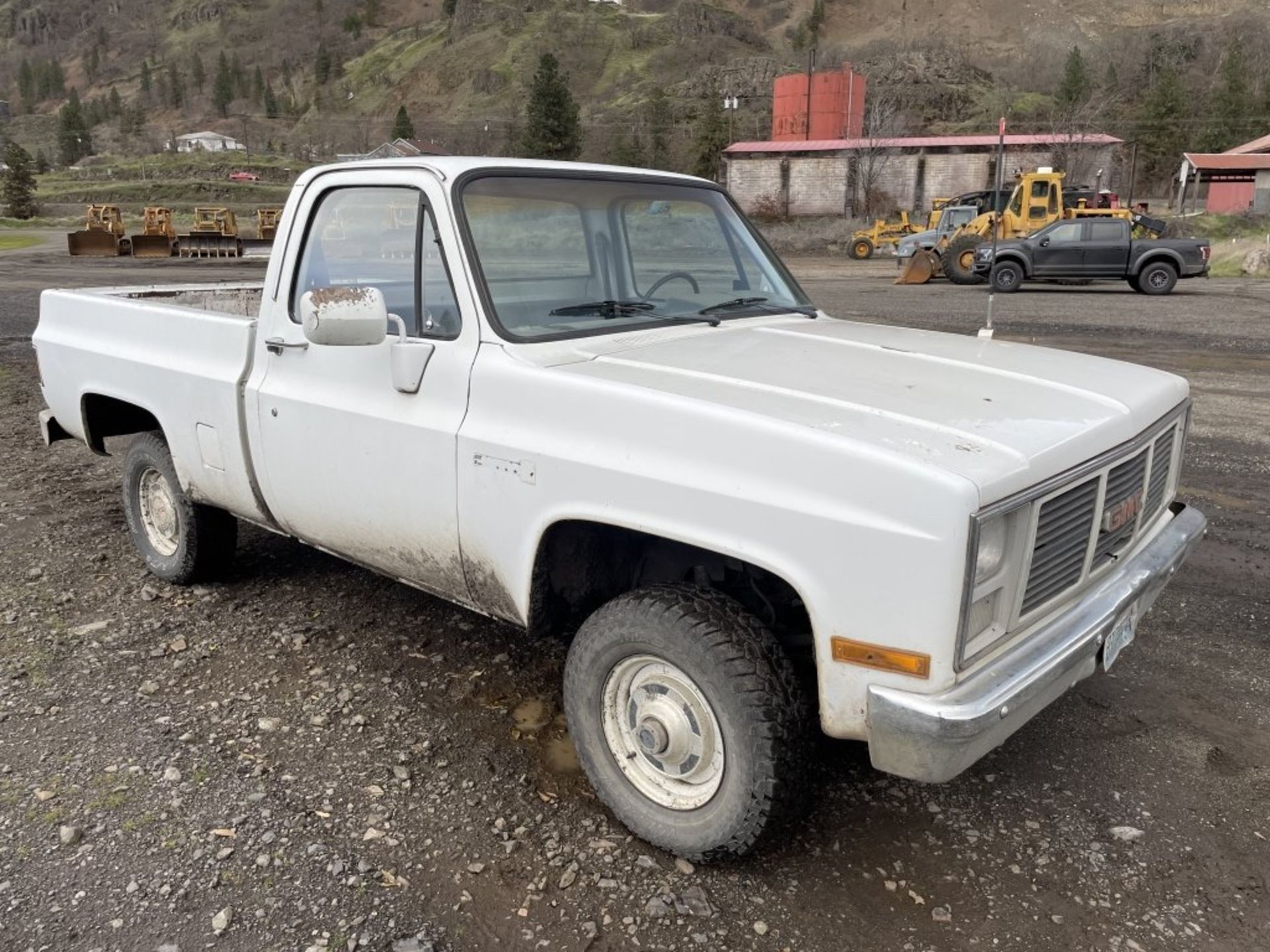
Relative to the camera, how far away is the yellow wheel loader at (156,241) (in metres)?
34.2

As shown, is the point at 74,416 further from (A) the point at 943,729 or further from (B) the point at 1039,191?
(B) the point at 1039,191

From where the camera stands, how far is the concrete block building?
55.5m

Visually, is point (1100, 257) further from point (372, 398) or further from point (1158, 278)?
point (372, 398)

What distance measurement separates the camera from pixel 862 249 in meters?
35.6

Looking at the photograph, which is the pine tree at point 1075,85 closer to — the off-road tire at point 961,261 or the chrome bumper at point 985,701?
the off-road tire at point 961,261

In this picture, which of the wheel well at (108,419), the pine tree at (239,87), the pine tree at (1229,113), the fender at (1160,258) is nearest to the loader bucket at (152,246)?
the fender at (1160,258)

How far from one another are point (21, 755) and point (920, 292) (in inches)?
815

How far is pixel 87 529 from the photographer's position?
18.9ft

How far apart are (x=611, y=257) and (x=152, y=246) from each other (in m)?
35.8

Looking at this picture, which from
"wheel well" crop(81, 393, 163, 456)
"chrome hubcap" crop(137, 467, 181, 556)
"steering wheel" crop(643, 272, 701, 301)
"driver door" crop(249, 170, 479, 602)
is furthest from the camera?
"wheel well" crop(81, 393, 163, 456)

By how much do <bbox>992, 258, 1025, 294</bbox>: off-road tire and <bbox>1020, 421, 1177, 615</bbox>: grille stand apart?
19.7m

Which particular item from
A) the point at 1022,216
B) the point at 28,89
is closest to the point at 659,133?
the point at 1022,216

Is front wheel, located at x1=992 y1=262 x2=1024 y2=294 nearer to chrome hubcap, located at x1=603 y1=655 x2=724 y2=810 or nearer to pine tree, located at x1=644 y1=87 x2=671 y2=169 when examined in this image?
chrome hubcap, located at x1=603 y1=655 x2=724 y2=810

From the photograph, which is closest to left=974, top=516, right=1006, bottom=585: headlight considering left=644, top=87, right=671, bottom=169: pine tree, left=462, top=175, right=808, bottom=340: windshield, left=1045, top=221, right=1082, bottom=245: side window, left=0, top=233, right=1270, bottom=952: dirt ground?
left=0, top=233, right=1270, bottom=952: dirt ground
